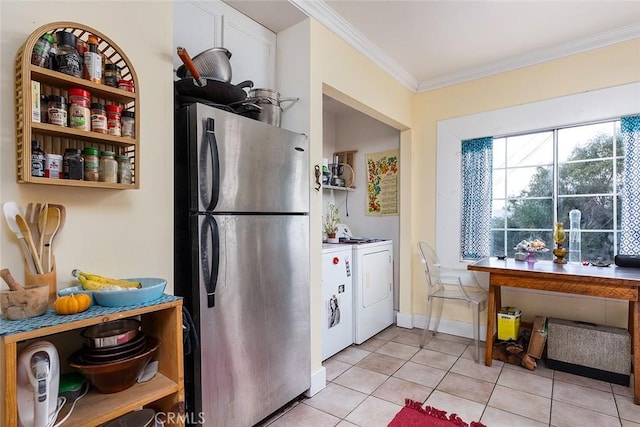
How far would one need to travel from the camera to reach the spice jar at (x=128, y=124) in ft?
4.21

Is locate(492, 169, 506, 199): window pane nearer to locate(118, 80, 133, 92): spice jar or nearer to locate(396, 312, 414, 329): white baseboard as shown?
locate(396, 312, 414, 329): white baseboard

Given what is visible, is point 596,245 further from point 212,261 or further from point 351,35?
point 212,261

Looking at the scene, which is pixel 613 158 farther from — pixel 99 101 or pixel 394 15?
pixel 99 101

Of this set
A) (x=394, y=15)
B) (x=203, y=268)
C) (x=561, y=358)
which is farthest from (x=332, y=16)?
(x=561, y=358)

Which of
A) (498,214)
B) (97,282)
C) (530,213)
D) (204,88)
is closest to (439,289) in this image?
(498,214)

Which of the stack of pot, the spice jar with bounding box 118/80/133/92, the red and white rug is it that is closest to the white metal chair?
the red and white rug

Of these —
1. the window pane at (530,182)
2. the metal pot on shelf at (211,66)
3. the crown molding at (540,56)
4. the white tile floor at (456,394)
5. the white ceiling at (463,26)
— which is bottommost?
the white tile floor at (456,394)

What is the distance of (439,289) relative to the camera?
129 inches

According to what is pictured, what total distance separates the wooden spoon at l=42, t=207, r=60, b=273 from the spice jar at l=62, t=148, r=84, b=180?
0.13 meters

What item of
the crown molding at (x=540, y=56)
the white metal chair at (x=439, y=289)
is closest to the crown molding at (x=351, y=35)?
the crown molding at (x=540, y=56)

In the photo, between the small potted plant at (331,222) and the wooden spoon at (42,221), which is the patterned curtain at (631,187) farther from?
the wooden spoon at (42,221)

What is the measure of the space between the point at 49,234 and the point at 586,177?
147 inches

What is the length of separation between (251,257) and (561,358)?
2590mm

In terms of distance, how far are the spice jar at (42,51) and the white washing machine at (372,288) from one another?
7.95 ft
